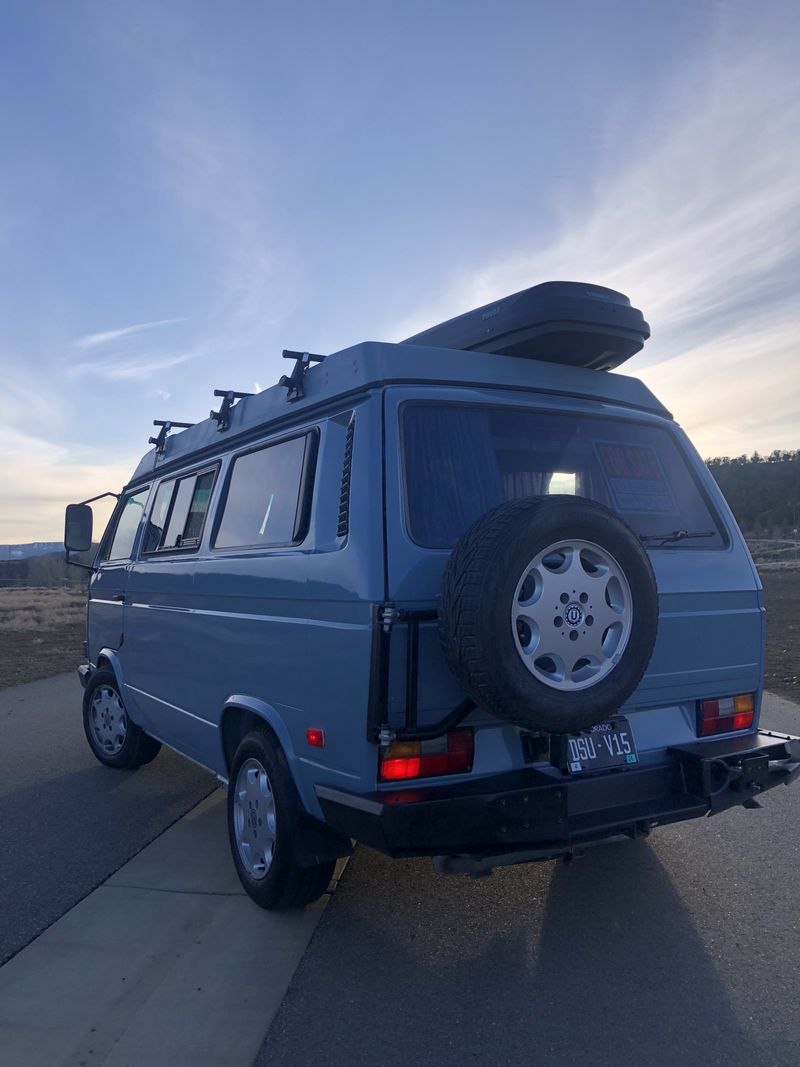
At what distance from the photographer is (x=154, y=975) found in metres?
3.60

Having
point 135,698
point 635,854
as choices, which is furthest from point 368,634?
point 135,698

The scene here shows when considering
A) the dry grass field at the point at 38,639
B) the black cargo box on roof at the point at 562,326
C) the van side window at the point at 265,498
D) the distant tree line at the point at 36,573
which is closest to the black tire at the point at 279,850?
the van side window at the point at 265,498

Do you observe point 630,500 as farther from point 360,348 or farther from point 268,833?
point 268,833

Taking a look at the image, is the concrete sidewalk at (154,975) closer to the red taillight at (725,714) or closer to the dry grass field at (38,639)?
the red taillight at (725,714)

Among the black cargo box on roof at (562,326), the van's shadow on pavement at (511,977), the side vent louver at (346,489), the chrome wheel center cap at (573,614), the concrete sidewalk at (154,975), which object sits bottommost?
the concrete sidewalk at (154,975)

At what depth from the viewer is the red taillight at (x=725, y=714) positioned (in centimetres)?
399

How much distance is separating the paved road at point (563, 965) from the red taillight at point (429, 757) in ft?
2.72

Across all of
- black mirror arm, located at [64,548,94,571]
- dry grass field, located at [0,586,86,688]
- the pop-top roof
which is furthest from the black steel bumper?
dry grass field, located at [0,586,86,688]

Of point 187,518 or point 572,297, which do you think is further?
point 187,518

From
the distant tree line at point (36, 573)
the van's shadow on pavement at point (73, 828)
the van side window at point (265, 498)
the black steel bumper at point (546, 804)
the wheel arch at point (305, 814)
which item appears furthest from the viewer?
the distant tree line at point (36, 573)

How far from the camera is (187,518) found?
5492 mm

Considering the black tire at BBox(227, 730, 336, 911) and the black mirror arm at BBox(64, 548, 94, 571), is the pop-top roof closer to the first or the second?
the black tire at BBox(227, 730, 336, 911)

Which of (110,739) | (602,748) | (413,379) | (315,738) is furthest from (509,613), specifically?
(110,739)

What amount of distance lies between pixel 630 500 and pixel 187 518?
8.82 ft
